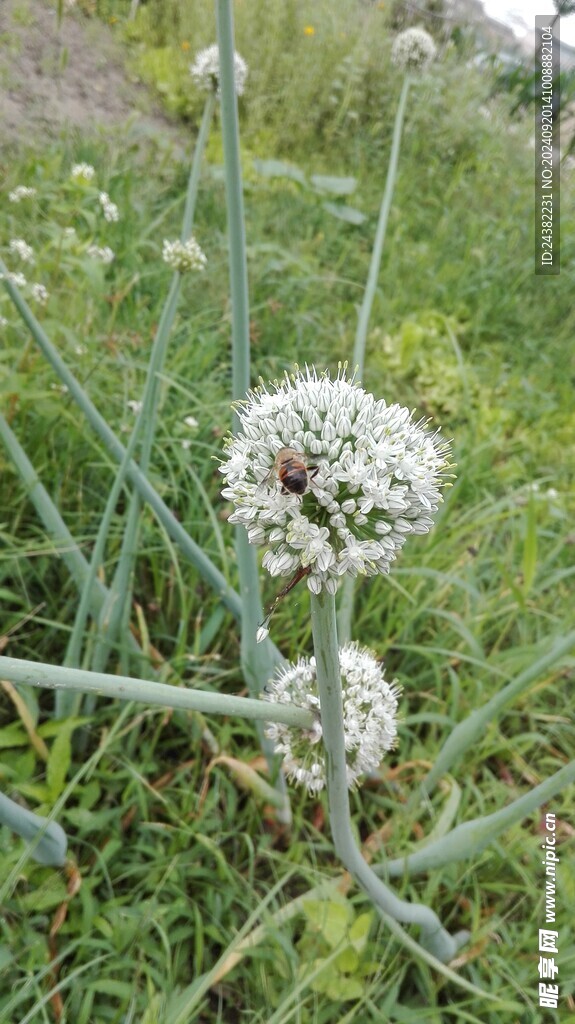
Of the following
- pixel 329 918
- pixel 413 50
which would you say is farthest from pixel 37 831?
pixel 413 50

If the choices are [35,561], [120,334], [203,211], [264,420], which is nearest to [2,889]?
[35,561]

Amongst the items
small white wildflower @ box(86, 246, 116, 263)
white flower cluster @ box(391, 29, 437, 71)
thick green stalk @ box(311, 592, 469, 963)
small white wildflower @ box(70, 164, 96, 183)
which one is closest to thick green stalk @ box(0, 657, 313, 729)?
thick green stalk @ box(311, 592, 469, 963)

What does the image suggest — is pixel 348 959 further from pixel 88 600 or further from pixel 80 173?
pixel 80 173

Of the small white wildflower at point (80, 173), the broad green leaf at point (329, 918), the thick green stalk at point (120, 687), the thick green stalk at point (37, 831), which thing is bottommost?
the broad green leaf at point (329, 918)

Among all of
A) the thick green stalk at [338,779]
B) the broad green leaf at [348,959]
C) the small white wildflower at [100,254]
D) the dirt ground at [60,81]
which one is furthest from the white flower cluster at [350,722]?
the dirt ground at [60,81]

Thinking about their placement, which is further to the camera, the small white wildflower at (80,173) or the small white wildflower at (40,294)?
the small white wildflower at (80,173)

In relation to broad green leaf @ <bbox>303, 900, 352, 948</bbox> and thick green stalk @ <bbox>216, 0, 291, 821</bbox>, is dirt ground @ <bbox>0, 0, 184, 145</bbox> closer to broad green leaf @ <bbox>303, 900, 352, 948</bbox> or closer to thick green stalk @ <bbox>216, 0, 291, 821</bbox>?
thick green stalk @ <bbox>216, 0, 291, 821</bbox>

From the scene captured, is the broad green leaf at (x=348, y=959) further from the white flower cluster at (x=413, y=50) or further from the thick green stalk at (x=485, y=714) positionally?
the white flower cluster at (x=413, y=50)
